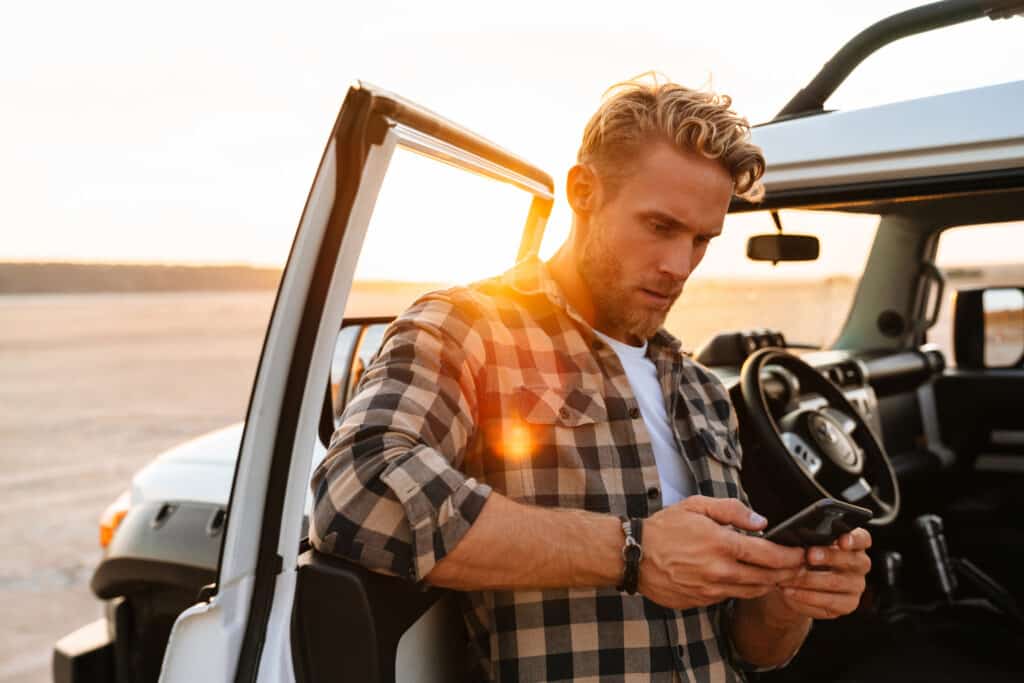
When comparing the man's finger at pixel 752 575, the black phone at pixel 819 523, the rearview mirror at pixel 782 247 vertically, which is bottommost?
the man's finger at pixel 752 575

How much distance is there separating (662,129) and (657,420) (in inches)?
25.3

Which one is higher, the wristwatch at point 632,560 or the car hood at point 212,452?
the car hood at point 212,452

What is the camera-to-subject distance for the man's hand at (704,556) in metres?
1.41

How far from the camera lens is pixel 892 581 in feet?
11.8

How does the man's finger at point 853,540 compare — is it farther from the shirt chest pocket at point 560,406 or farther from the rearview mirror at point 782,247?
the rearview mirror at point 782,247

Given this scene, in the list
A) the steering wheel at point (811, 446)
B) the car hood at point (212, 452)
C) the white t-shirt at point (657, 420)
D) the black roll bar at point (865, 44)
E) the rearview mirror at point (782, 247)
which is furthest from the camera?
the rearview mirror at point (782, 247)

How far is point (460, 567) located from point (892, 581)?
280cm

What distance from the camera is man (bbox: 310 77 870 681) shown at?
1.41 m

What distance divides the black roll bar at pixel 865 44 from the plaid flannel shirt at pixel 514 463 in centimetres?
106

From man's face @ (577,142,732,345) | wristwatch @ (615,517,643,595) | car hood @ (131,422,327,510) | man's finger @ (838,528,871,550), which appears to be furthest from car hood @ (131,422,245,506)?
man's finger @ (838,528,871,550)

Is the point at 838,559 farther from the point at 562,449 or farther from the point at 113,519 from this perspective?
the point at 113,519

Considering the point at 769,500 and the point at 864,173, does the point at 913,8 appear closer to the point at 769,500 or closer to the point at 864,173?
the point at 864,173

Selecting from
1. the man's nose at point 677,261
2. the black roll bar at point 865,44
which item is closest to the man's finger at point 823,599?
the man's nose at point 677,261

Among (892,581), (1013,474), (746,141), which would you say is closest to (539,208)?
(746,141)
